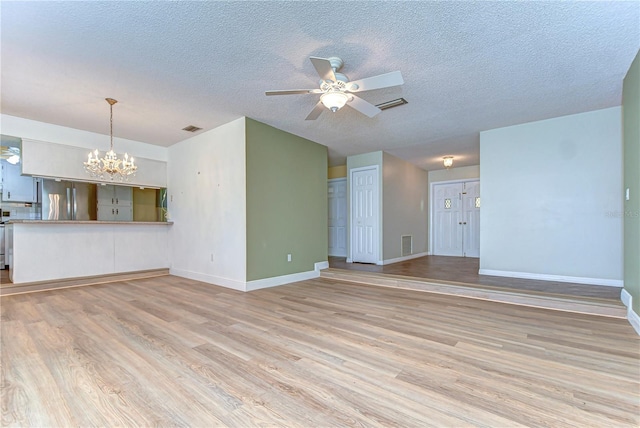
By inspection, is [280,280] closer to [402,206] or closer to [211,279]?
[211,279]

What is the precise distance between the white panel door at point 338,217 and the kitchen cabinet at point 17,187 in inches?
240

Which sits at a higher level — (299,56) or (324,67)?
(299,56)

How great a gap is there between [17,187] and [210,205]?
3.34m

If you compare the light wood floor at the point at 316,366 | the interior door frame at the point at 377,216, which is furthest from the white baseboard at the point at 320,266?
the light wood floor at the point at 316,366

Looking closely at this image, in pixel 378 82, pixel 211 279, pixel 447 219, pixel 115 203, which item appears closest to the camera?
pixel 378 82

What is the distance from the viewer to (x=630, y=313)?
300 cm

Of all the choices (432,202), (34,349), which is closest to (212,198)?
(34,349)

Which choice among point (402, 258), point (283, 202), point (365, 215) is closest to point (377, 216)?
point (365, 215)

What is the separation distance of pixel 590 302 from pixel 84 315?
224 inches

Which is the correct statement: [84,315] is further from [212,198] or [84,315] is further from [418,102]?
[418,102]

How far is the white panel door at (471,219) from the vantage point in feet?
25.5

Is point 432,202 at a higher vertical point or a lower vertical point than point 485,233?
higher

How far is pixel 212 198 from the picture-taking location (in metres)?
5.06

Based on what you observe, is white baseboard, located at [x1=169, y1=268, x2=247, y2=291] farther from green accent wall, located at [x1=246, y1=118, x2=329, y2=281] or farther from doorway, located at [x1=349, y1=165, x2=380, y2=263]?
doorway, located at [x1=349, y1=165, x2=380, y2=263]
